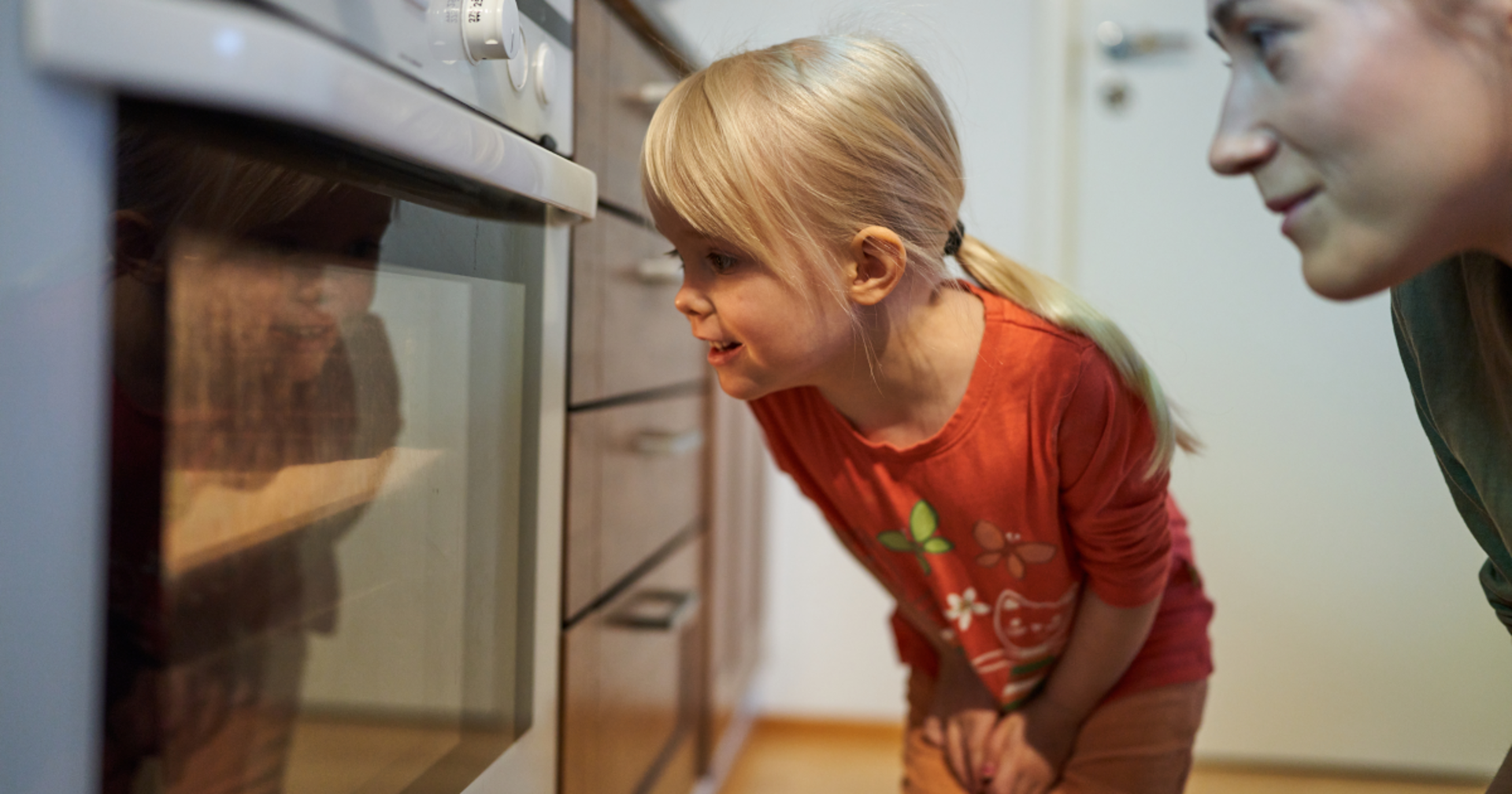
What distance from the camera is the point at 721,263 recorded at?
2.14 feet

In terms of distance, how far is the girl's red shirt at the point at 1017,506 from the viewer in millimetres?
694

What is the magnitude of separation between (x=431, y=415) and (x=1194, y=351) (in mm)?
1318

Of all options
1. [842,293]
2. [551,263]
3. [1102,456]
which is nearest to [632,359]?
[551,263]

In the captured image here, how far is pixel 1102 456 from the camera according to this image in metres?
0.69

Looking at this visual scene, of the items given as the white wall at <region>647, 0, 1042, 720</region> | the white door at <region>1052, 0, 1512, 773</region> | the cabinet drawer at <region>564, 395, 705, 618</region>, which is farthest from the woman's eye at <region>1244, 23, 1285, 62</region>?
the white door at <region>1052, 0, 1512, 773</region>

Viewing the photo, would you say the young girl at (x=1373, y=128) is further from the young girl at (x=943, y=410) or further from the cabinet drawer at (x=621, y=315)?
the cabinet drawer at (x=621, y=315)

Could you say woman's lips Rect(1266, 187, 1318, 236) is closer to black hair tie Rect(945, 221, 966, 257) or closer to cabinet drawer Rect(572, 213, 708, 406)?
black hair tie Rect(945, 221, 966, 257)

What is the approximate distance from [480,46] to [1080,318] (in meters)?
0.46

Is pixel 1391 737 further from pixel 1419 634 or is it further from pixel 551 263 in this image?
pixel 551 263

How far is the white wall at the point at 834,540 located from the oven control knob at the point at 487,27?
2.67ft

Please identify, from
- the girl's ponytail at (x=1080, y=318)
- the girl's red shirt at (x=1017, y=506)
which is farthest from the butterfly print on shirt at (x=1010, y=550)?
the girl's ponytail at (x=1080, y=318)

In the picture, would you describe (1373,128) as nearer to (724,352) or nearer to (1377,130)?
(1377,130)

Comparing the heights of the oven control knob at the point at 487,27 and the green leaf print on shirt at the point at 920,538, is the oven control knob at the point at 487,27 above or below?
above

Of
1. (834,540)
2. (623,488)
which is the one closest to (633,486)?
(623,488)
